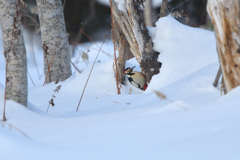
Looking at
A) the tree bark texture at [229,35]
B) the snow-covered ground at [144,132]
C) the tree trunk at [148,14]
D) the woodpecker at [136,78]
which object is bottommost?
the woodpecker at [136,78]

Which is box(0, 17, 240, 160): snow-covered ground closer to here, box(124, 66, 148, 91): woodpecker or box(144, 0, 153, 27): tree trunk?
box(124, 66, 148, 91): woodpecker

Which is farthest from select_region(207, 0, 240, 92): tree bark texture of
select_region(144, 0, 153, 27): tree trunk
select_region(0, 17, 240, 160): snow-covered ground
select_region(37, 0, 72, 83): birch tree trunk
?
select_region(144, 0, 153, 27): tree trunk

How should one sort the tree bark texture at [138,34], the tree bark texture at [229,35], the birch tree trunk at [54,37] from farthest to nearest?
the birch tree trunk at [54,37] < the tree bark texture at [138,34] < the tree bark texture at [229,35]

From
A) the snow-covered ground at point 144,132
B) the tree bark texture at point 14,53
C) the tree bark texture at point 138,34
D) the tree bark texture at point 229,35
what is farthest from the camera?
the tree bark texture at point 138,34

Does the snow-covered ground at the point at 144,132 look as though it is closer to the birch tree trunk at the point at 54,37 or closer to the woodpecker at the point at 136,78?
the woodpecker at the point at 136,78

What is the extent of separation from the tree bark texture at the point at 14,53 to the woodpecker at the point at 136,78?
1733mm

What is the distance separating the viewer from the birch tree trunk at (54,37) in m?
3.69

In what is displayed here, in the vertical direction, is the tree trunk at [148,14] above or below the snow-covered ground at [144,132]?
below

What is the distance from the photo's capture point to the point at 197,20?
686cm

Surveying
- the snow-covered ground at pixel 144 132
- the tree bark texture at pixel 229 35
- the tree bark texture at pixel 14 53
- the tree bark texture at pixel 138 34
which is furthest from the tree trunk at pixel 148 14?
the tree bark texture at pixel 229 35

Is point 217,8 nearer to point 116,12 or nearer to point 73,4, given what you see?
point 116,12

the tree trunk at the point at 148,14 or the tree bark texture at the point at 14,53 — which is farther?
the tree trunk at the point at 148,14

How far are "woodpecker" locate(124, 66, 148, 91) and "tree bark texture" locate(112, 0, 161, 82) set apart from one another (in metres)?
0.25

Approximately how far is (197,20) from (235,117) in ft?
19.7
